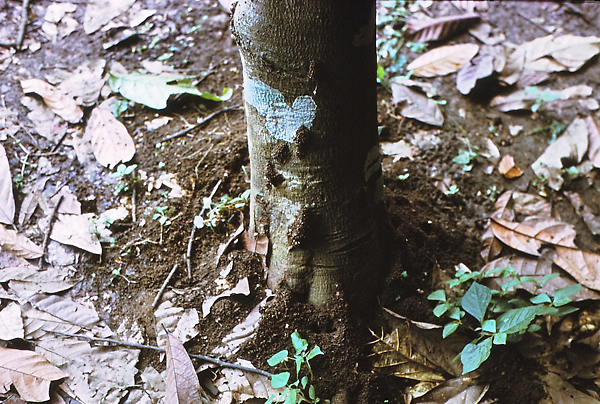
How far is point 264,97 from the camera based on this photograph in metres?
1.62

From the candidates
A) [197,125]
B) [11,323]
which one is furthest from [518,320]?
[11,323]

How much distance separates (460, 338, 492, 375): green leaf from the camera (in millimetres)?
1674

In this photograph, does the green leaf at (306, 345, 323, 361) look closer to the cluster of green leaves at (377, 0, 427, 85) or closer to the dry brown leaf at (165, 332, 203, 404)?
the dry brown leaf at (165, 332, 203, 404)

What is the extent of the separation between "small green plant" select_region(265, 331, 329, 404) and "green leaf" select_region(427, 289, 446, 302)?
1.58 feet

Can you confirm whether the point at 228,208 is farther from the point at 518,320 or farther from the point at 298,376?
the point at 518,320

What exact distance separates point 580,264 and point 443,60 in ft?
4.78

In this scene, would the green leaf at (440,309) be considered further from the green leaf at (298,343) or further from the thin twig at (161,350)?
the thin twig at (161,350)

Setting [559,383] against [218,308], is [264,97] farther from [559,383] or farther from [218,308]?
[559,383]

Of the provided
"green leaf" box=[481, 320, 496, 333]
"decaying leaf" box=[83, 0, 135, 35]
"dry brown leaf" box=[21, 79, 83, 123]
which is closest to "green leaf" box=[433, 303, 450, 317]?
"green leaf" box=[481, 320, 496, 333]

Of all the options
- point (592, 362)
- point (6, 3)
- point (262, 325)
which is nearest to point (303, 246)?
point (262, 325)

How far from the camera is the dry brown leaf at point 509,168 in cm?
260

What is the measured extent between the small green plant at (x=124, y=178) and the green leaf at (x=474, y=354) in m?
1.53

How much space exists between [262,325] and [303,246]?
317mm

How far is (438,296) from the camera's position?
1906mm
